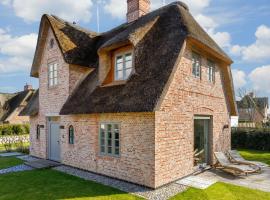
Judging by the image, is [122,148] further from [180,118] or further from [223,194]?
[223,194]

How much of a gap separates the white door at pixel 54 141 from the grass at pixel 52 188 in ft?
9.65

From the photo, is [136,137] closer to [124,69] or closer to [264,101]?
[124,69]

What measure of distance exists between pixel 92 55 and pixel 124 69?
4.02 m

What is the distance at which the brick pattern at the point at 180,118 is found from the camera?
28.1ft

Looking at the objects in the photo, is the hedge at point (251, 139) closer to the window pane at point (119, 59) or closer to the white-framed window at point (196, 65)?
the white-framed window at point (196, 65)

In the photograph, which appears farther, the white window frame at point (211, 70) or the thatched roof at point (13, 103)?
the thatched roof at point (13, 103)

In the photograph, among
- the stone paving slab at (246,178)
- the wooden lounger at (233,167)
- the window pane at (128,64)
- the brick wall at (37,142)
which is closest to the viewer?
the stone paving slab at (246,178)

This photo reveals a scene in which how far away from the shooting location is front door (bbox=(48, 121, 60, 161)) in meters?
13.7

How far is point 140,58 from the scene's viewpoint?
32.4 ft

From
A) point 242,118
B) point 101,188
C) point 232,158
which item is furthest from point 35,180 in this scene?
point 242,118

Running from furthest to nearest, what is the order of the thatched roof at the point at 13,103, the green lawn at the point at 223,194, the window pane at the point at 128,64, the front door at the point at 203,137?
1. the thatched roof at the point at 13,103
2. the front door at the point at 203,137
3. the window pane at the point at 128,64
4. the green lawn at the point at 223,194

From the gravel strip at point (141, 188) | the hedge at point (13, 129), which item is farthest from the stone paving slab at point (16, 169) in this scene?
the hedge at point (13, 129)

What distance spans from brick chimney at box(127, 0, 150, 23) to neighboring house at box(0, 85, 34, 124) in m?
31.9

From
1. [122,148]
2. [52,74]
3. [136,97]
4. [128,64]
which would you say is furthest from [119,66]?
[52,74]
